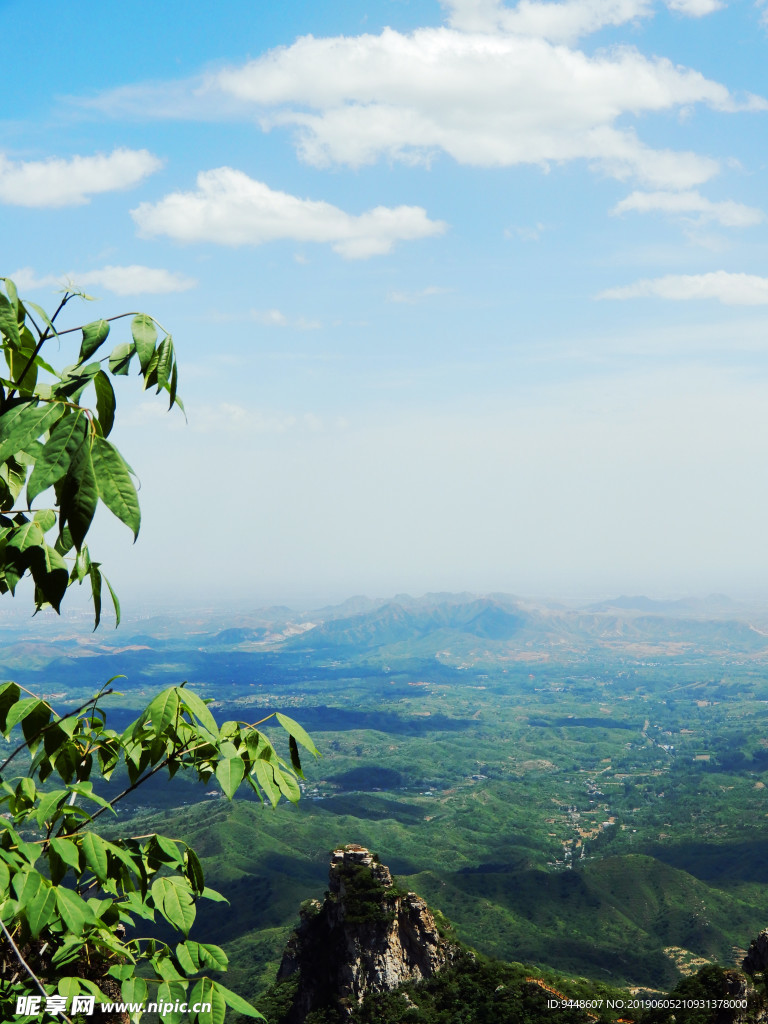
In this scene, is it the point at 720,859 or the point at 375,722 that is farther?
the point at 375,722

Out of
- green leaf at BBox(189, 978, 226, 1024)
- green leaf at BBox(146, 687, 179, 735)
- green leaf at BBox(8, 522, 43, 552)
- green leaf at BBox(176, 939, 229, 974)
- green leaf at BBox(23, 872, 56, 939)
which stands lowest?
green leaf at BBox(189, 978, 226, 1024)

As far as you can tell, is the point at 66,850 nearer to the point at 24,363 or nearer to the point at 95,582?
the point at 95,582

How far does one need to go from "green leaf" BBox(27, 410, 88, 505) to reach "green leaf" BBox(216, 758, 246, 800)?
966 millimetres

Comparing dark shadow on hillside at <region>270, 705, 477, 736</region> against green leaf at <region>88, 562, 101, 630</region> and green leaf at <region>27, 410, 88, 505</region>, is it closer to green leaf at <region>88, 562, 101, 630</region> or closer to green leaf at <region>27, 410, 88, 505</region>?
green leaf at <region>88, 562, 101, 630</region>

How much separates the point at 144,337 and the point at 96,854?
1.55 metres

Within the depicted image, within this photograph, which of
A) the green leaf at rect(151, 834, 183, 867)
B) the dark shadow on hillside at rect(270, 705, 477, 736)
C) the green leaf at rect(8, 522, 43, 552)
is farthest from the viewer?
the dark shadow on hillside at rect(270, 705, 477, 736)

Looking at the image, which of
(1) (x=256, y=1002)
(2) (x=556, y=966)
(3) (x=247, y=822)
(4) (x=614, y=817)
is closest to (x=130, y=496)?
(1) (x=256, y=1002)

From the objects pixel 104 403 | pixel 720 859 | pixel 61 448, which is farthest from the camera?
pixel 720 859

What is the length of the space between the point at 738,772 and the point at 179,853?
493 feet

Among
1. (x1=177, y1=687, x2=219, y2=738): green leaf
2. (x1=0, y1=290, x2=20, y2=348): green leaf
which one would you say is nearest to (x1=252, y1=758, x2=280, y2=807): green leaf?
(x1=177, y1=687, x2=219, y2=738): green leaf

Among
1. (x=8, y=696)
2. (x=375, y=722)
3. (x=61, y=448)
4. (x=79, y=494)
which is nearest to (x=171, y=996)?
(x=8, y=696)

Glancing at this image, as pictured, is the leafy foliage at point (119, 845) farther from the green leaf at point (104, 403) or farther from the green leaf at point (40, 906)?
the green leaf at point (104, 403)

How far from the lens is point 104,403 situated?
1.89m

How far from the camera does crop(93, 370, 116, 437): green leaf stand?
1.87 m
